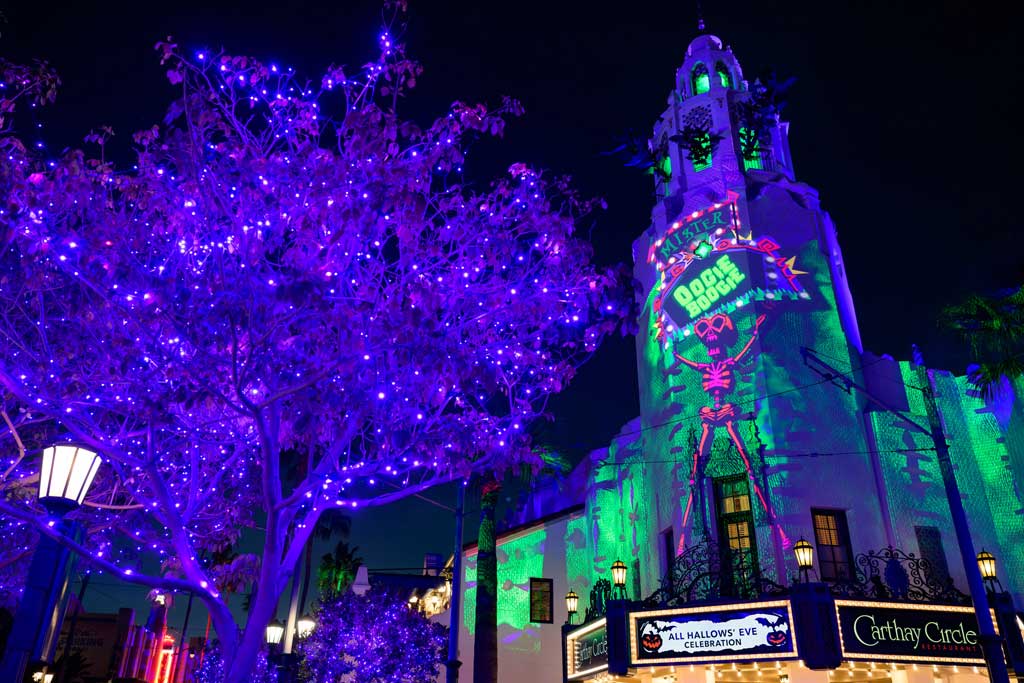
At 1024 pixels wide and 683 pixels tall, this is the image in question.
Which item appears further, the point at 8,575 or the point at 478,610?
the point at 478,610

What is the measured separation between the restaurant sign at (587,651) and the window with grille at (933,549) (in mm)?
8554

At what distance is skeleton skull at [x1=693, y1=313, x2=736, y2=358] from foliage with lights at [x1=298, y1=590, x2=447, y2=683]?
16145mm

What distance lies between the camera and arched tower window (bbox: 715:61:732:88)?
93.5 ft

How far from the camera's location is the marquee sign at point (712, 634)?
16812 mm

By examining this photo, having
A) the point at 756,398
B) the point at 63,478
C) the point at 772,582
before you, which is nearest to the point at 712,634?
the point at 772,582

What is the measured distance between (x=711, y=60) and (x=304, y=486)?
24854mm

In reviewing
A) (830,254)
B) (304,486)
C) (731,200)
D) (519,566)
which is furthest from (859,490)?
(304,486)

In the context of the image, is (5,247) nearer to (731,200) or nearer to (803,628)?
(803,628)

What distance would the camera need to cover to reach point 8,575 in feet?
61.2

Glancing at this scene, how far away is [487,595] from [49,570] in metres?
22.1

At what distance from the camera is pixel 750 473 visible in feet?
65.2

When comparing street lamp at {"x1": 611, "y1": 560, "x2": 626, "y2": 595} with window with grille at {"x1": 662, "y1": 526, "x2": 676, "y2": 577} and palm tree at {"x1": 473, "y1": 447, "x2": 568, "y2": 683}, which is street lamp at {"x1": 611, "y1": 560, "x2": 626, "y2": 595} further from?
palm tree at {"x1": 473, "y1": 447, "x2": 568, "y2": 683}

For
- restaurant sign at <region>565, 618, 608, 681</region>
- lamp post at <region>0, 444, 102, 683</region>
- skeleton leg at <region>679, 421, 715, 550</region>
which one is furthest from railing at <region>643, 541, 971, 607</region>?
lamp post at <region>0, 444, 102, 683</region>

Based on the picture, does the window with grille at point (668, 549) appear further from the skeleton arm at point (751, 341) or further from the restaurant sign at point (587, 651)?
the skeleton arm at point (751, 341)
